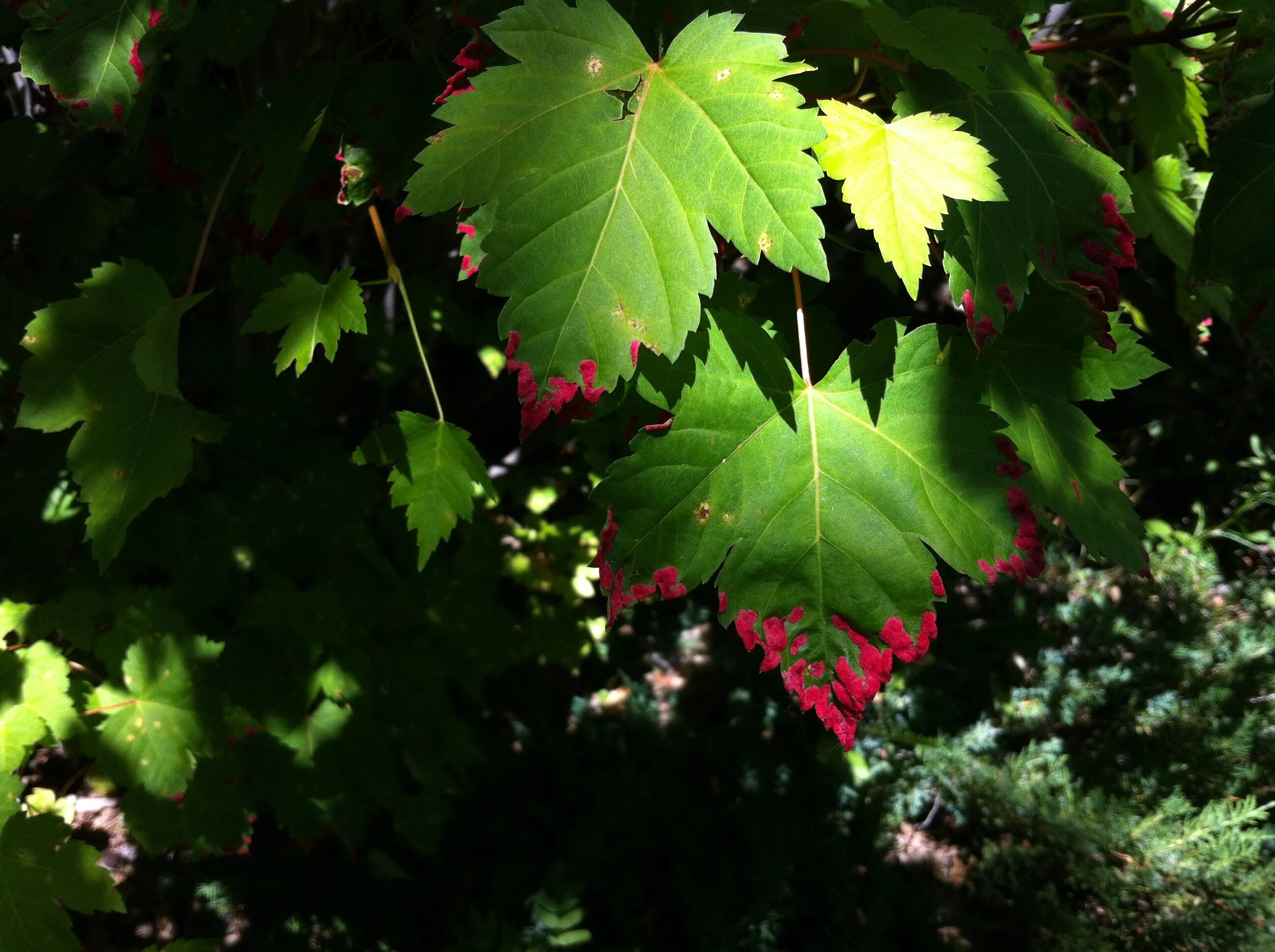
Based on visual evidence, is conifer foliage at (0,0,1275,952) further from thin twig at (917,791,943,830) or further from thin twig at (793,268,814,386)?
thin twig at (917,791,943,830)

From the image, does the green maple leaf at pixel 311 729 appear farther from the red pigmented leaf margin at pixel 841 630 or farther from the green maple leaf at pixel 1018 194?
the green maple leaf at pixel 1018 194

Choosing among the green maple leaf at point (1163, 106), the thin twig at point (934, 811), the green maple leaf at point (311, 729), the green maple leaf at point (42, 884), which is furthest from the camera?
the thin twig at point (934, 811)

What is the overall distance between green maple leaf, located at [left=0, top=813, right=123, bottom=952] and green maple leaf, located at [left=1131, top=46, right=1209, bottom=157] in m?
1.79

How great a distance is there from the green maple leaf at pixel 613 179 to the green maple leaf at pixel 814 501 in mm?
141

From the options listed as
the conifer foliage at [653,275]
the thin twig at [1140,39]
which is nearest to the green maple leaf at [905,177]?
the conifer foliage at [653,275]

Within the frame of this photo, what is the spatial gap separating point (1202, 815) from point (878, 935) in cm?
99

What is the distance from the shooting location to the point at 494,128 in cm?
80

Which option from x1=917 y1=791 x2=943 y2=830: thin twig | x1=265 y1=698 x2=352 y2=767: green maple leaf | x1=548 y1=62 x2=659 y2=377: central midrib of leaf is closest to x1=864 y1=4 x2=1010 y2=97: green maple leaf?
x1=548 y1=62 x2=659 y2=377: central midrib of leaf

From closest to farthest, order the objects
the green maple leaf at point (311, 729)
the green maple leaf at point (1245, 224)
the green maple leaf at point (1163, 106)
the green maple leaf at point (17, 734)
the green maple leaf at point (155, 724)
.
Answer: the green maple leaf at point (1245, 224)
the green maple leaf at point (1163, 106)
the green maple leaf at point (17, 734)
the green maple leaf at point (155, 724)
the green maple leaf at point (311, 729)

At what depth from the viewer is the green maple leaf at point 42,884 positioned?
1.34 m

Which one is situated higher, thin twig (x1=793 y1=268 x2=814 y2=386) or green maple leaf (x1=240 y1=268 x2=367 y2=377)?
green maple leaf (x1=240 y1=268 x2=367 y2=377)

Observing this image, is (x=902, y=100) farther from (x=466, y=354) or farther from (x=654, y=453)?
(x=466, y=354)

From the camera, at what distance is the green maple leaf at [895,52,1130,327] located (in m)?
0.86

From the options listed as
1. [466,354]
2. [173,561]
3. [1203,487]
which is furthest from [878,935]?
[1203,487]
